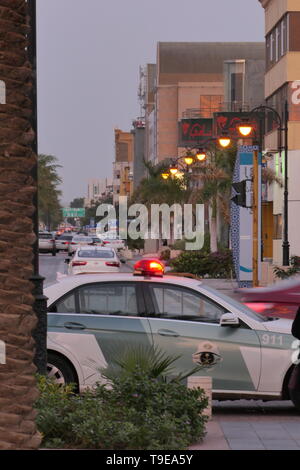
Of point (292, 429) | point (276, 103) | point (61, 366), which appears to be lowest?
point (292, 429)

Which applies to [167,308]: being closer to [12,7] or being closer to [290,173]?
[12,7]

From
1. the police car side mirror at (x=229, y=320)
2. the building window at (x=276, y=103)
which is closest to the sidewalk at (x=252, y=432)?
the police car side mirror at (x=229, y=320)

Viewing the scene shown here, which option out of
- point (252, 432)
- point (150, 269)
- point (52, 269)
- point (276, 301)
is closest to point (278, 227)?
point (52, 269)

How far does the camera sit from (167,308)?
40.8ft

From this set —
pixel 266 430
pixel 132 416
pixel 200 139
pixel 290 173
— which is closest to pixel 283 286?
pixel 266 430

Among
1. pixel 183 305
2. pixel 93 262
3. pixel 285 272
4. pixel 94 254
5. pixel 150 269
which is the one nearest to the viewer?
pixel 183 305

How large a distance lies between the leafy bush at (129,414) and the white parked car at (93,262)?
2834 cm

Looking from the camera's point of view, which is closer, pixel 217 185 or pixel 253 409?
pixel 253 409

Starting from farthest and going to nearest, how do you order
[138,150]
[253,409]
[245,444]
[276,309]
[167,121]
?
[138,150]
[167,121]
[276,309]
[253,409]
[245,444]

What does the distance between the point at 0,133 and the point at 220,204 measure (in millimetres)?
48195

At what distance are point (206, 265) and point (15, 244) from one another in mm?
39682

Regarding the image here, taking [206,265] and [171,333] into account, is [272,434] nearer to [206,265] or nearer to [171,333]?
[171,333]

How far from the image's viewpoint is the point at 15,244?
709cm

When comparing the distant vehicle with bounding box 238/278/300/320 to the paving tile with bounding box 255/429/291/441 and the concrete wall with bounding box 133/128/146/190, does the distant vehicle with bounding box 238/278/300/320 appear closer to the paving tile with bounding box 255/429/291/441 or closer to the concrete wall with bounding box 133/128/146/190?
the paving tile with bounding box 255/429/291/441
